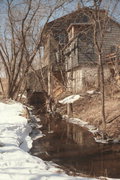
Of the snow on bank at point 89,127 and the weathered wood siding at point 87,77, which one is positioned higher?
the weathered wood siding at point 87,77

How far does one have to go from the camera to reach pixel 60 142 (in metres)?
10.2

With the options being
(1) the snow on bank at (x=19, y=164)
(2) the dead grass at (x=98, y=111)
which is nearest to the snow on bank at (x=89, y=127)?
(2) the dead grass at (x=98, y=111)

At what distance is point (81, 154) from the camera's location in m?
8.40

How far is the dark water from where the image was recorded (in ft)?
22.1

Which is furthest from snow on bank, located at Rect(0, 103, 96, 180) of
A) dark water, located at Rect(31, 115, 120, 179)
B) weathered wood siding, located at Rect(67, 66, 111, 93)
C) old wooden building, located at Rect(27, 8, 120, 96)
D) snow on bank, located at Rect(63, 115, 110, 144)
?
weathered wood siding, located at Rect(67, 66, 111, 93)

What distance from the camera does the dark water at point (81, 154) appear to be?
6750mm

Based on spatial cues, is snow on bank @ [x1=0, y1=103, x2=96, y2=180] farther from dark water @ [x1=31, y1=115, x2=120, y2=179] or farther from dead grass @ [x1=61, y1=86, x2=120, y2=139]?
dead grass @ [x1=61, y1=86, x2=120, y2=139]

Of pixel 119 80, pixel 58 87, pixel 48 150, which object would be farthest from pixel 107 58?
pixel 48 150

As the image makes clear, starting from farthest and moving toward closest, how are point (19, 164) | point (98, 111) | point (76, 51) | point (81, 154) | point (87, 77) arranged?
point (76, 51) < point (87, 77) < point (98, 111) < point (81, 154) < point (19, 164)

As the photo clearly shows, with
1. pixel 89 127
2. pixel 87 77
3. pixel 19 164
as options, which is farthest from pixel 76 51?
pixel 19 164

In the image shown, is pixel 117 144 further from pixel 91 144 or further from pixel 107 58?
pixel 107 58

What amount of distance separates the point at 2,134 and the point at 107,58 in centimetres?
1674

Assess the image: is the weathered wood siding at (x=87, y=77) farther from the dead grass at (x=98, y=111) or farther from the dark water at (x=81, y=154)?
the dark water at (x=81, y=154)

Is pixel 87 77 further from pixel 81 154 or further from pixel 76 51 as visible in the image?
pixel 81 154
